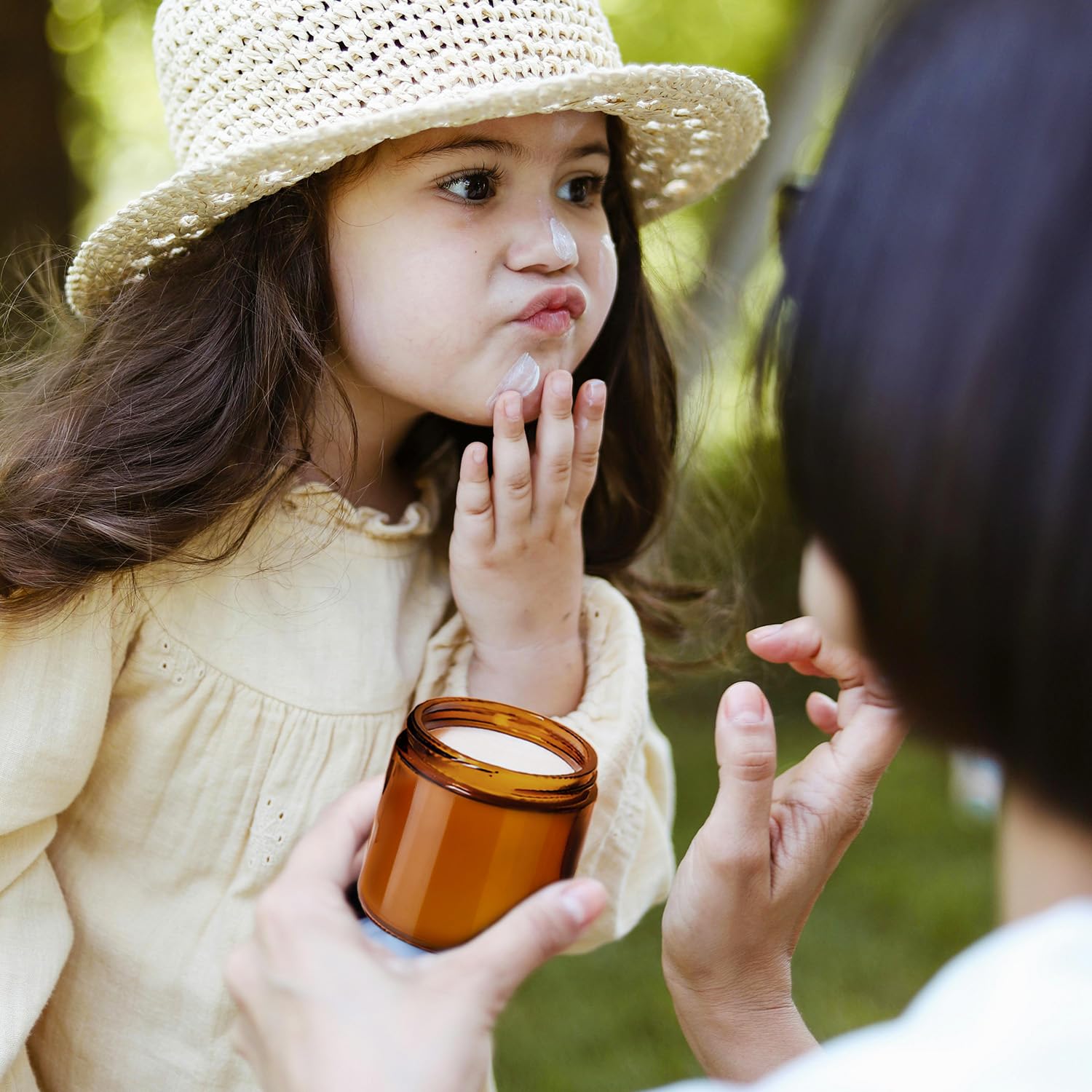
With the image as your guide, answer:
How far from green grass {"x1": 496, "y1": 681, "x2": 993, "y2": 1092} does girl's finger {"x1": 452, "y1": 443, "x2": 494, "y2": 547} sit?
2.68 feet

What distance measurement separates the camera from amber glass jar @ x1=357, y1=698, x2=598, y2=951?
26.8 inches

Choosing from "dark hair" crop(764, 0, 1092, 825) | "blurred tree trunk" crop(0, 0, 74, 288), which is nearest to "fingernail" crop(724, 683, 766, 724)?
"dark hair" crop(764, 0, 1092, 825)

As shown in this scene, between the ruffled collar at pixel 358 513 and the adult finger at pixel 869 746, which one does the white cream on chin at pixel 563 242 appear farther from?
the adult finger at pixel 869 746

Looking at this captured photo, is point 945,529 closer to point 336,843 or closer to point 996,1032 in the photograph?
point 996,1032

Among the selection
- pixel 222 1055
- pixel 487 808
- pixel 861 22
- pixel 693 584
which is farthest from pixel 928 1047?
pixel 861 22

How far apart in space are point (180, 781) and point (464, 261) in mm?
556

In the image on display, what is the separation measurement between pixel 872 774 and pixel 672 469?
634 millimetres

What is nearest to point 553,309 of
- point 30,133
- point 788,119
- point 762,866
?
point 762,866

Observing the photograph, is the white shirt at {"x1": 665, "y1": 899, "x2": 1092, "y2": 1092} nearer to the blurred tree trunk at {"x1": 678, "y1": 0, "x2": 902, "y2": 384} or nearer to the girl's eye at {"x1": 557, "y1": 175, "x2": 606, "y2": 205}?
the girl's eye at {"x1": 557, "y1": 175, "x2": 606, "y2": 205}

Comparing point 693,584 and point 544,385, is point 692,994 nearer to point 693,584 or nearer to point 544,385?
point 544,385

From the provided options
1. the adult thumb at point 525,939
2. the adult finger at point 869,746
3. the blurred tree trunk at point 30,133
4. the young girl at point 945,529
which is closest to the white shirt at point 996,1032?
the young girl at point 945,529

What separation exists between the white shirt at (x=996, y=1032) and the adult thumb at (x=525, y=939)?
13 cm

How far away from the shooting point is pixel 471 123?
1.02 meters

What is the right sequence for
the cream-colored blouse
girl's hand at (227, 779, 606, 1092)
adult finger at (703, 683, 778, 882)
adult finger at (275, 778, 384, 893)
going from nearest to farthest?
girl's hand at (227, 779, 606, 1092) → adult finger at (275, 778, 384, 893) → adult finger at (703, 683, 778, 882) → the cream-colored blouse
